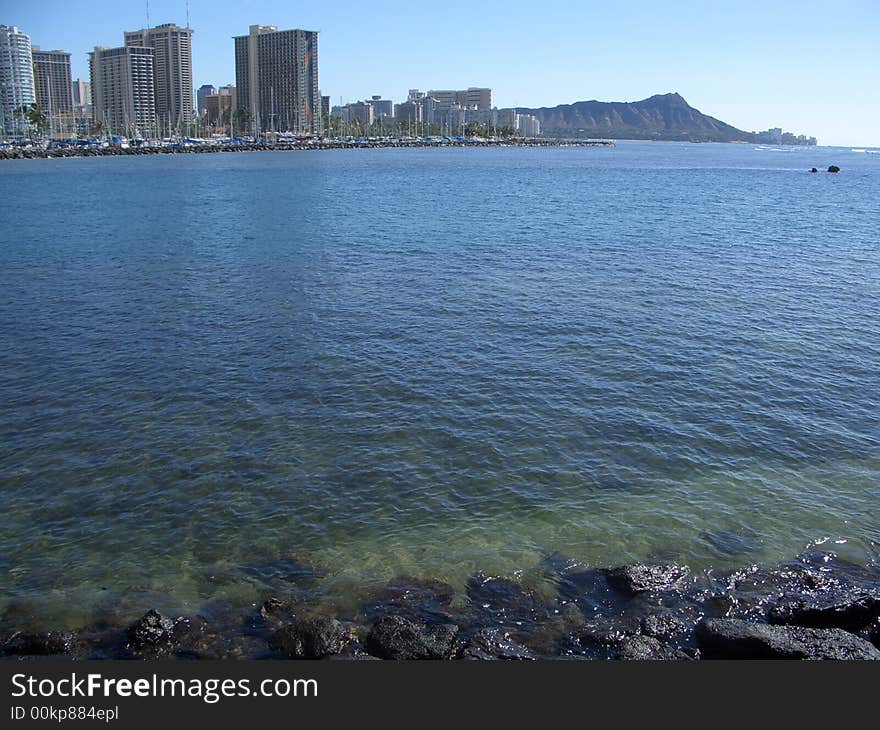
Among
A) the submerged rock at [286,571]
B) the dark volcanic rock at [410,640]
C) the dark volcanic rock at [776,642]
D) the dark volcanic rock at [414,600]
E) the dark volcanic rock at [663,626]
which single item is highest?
the dark volcanic rock at [776,642]

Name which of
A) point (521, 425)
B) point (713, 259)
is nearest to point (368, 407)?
point (521, 425)

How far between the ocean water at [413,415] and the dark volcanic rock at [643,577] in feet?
2.75

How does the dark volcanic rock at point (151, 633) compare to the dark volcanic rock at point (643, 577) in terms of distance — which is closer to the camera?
the dark volcanic rock at point (151, 633)

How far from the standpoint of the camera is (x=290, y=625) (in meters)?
14.9

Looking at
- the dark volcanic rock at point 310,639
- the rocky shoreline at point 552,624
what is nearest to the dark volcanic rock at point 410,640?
the rocky shoreline at point 552,624

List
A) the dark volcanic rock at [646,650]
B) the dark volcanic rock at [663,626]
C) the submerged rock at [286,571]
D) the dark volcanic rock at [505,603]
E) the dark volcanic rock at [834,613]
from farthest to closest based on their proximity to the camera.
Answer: the submerged rock at [286,571], the dark volcanic rock at [505,603], the dark volcanic rock at [834,613], the dark volcanic rock at [663,626], the dark volcanic rock at [646,650]

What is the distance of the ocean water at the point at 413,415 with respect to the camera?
60.2ft

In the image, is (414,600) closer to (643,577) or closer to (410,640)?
(410,640)

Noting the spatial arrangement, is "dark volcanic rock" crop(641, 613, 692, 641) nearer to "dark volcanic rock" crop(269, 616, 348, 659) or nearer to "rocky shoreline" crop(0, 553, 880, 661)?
"rocky shoreline" crop(0, 553, 880, 661)

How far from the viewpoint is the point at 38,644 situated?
14.5 metres

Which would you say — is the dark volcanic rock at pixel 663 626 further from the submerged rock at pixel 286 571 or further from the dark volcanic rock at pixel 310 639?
the submerged rock at pixel 286 571

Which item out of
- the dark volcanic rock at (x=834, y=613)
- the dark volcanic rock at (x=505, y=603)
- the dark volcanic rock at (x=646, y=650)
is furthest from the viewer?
the dark volcanic rock at (x=505, y=603)

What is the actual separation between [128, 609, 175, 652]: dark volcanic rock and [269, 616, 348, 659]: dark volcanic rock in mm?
2006

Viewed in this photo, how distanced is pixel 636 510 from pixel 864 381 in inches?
585
